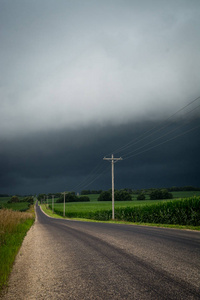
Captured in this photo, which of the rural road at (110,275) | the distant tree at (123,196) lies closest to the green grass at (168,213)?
the rural road at (110,275)

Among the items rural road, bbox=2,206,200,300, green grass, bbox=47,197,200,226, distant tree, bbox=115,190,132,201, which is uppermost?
rural road, bbox=2,206,200,300

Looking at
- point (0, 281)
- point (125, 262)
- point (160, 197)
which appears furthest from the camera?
point (160, 197)

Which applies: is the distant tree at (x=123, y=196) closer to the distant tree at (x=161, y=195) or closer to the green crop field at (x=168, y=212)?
the distant tree at (x=161, y=195)

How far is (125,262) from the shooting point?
5957mm

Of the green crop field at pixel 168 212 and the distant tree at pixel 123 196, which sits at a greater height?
the green crop field at pixel 168 212

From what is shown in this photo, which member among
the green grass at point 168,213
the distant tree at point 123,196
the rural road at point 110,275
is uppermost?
the rural road at point 110,275

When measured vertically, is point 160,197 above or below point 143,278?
below

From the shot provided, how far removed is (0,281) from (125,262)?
3.21 m

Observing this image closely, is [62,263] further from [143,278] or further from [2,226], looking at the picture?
[2,226]

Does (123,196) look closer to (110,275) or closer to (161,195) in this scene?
(161,195)

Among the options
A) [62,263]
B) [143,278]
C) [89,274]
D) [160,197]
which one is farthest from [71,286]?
[160,197]

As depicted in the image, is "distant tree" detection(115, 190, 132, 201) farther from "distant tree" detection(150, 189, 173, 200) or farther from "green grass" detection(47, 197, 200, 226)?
"green grass" detection(47, 197, 200, 226)

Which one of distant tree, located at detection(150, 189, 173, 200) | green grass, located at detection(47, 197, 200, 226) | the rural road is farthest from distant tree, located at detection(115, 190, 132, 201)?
the rural road

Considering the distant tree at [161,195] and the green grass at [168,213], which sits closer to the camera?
the green grass at [168,213]
